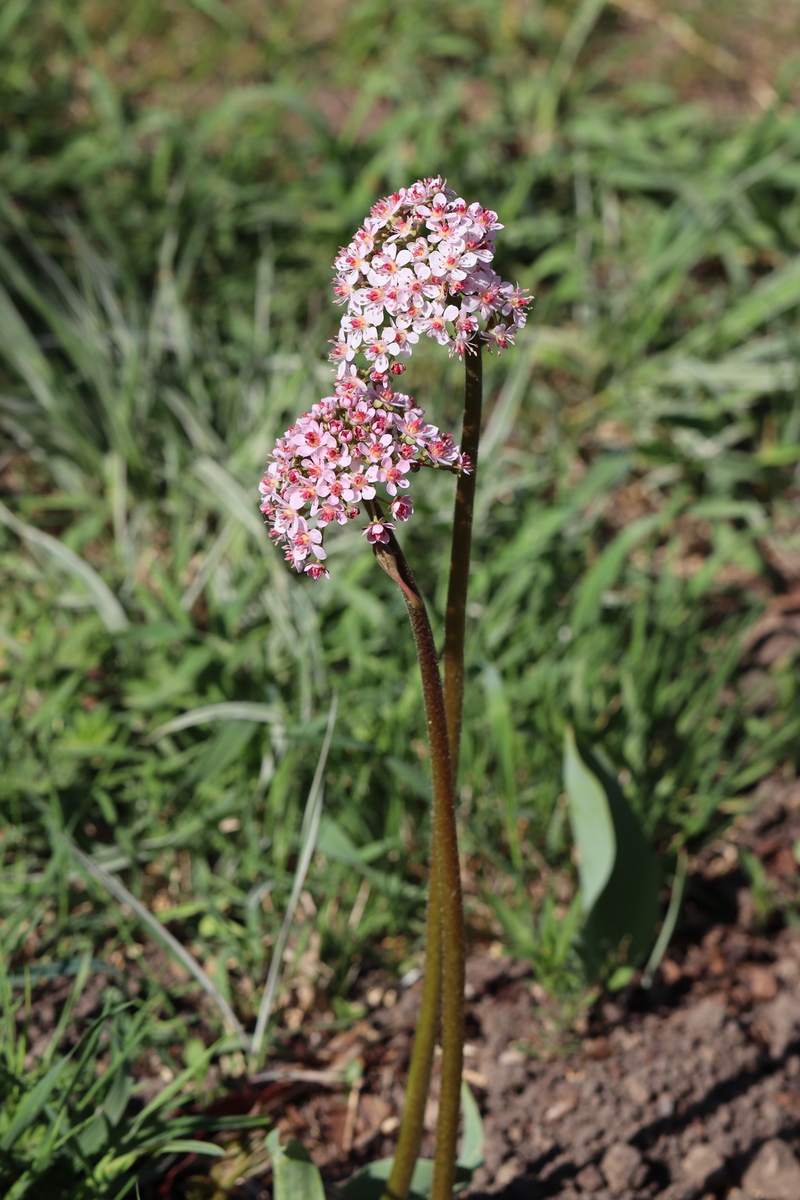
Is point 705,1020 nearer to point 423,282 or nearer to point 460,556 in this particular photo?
point 460,556

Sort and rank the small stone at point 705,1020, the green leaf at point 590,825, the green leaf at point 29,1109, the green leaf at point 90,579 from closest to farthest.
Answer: the green leaf at point 29,1109 → the green leaf at point 590,825 → the small stone at point 705,1020 → the green leaf at point 90,579

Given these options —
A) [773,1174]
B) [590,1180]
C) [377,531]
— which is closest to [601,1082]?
[590,1180]

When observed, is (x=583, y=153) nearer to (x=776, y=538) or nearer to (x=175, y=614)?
(x=776, y=538)

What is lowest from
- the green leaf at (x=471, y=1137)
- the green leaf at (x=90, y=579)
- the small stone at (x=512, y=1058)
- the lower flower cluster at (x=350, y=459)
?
the green leaf at (x=471, y=1137)

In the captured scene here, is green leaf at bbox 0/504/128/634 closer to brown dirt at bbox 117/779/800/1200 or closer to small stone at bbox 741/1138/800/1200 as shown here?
brown dirt at bbox 117/779/800/1200

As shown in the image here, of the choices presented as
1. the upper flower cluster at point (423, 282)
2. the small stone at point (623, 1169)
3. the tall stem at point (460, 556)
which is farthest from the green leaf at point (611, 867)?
the upper flower cluster at point (423, 282)

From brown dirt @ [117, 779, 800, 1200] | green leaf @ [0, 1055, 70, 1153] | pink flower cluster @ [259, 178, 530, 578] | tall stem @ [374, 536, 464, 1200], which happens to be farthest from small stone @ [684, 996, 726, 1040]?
pink flower cluster @ [259, 178, 530, 578]

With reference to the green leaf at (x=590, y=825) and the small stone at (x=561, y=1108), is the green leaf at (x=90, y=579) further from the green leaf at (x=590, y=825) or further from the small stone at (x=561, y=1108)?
the small stone at (x=561, y=1108)
